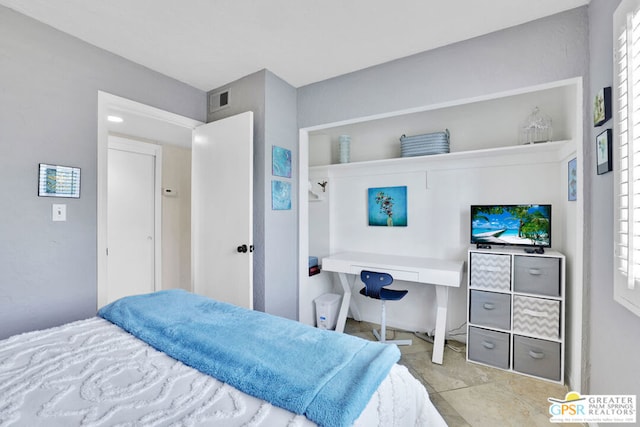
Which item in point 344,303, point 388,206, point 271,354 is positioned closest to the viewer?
point 271,354

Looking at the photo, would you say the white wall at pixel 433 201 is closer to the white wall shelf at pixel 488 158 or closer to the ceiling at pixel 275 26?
the white wall shelf at pixel 488 158

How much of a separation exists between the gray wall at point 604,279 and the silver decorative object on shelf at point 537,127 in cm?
65

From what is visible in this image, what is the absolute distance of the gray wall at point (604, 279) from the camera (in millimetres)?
1249

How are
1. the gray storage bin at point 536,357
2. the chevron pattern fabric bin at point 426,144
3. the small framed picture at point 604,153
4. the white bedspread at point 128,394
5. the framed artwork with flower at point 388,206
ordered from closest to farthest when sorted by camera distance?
the white bedspread at point 128,394 → the small framed picture at point 604,153 → the gray storage bin at point 536,357 → the chevron pattern fabric bin at point 426,144 → the framed artwork with flower at point 388,206

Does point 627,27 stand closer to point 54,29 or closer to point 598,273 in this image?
point 598,273

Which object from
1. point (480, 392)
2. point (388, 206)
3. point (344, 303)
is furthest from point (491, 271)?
point (344, 303)

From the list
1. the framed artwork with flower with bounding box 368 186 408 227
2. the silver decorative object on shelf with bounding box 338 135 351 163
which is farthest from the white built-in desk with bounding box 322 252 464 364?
the silver decorative object on shelf with bounding box 338 135 351 163

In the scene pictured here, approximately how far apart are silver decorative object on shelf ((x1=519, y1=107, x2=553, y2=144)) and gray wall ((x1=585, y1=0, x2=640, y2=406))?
2.14ft

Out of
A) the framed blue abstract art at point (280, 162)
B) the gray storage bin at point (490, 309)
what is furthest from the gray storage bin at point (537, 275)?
the framed blue abstract art at point (280, 162)

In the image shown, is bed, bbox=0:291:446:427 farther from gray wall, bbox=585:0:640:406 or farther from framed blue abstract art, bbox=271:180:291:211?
framed blue abstract art, bbox=271:180:291:211

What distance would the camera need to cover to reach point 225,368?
0.98 meters

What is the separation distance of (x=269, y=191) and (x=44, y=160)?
1.46 m

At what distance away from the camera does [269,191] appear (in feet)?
8.00

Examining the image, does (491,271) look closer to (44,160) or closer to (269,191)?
(269,191)
